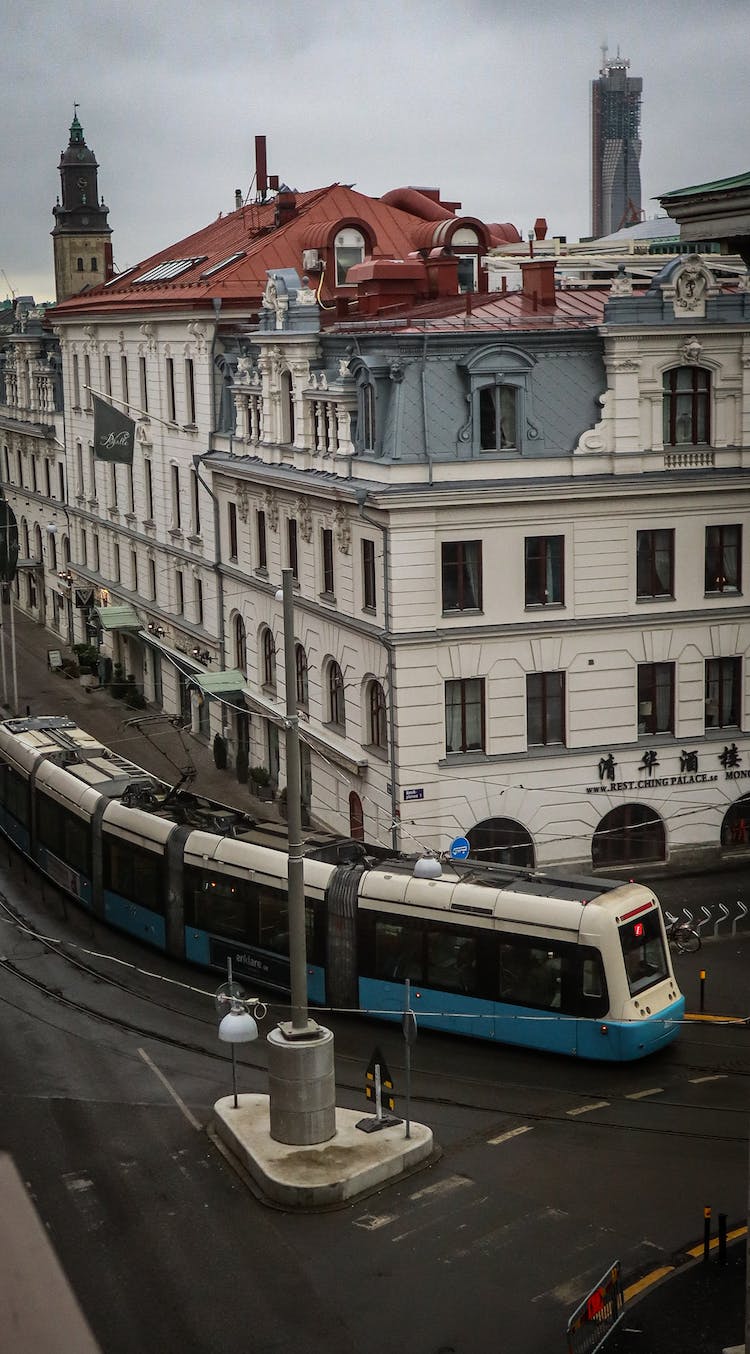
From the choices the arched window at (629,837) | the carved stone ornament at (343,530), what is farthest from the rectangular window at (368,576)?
the arched window at (629,837)

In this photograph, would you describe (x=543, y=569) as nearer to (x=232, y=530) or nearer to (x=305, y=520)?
(x=305, y=520)

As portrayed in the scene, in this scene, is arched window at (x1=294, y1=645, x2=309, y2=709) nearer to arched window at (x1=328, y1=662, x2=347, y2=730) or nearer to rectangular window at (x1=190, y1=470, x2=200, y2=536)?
arched window at (x1=328, y1=662, x2=347, y2=730)

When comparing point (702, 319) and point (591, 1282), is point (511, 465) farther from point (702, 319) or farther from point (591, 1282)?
point (591, 1282)

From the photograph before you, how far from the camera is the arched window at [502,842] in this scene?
39125 millimetres

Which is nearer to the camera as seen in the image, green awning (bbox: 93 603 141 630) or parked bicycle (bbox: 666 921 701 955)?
parked bicycle (bbox: 666 921 701 955)

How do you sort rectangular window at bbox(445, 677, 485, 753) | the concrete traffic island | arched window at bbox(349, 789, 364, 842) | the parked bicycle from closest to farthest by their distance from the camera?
the concrete traffic island < the parked bicycle < rectangular window at bbox(445, 677, 485, 753) < arched window at bbox(349, 789, 364, 842)

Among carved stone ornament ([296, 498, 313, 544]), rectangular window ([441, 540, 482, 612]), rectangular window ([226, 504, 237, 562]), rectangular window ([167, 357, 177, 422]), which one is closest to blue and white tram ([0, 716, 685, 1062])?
rectangular window ([441, 540, 482, 612])

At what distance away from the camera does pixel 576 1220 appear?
22.8 metres

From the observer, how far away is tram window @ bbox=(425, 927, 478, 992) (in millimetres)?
29234

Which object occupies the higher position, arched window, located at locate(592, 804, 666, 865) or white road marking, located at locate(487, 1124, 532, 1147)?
arched window, located at locate(592, 804, 666, 865)

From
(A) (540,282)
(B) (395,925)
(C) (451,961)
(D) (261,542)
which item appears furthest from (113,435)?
(C) (451,961)

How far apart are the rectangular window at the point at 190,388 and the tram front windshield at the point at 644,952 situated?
3129 cm

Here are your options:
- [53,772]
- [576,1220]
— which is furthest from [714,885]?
[576,1220]

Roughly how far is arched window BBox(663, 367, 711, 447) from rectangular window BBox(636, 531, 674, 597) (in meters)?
2.17
